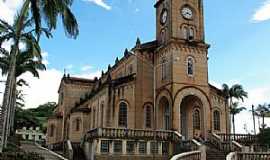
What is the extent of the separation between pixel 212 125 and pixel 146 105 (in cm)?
684

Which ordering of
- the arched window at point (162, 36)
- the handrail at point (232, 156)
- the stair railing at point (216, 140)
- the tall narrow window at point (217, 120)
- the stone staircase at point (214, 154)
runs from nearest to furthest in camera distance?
the handrail at point (232, 156) → the stone staircase at point (214, 154) → the stair railing at point (216, 140) → the tall narrow window at point (217, 120) → the arched window at point (162, 36)

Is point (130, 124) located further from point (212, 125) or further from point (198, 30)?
point (198, 30)

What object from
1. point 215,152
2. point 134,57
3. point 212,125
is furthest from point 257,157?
point 134,57

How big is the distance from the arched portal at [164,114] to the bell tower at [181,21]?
6.15 meters

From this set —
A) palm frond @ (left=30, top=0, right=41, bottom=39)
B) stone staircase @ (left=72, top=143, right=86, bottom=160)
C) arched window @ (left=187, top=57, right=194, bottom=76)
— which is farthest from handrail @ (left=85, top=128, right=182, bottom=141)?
palm frond @ (left=30, top=0, right=41, bottom=39)

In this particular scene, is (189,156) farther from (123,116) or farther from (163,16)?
(163,16)

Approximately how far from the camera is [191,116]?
37.2 meters

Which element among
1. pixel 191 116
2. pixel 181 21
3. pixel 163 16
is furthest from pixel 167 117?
pixel 163 16

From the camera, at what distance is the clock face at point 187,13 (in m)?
38.7

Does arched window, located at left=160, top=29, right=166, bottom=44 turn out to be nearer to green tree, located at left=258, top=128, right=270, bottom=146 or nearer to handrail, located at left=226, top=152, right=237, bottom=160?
green tree, located at left=258, top=128, right=270, bottom=146

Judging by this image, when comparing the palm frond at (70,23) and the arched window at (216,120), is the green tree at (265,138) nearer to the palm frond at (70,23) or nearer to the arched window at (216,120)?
the arched window at (216,120)

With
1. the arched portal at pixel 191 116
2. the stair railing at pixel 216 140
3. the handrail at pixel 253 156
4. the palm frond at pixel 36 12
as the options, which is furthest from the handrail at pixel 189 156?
the arched portal at pixel 191 116

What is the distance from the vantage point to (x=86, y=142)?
Result: 34.2 metres

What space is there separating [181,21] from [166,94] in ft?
26.0
